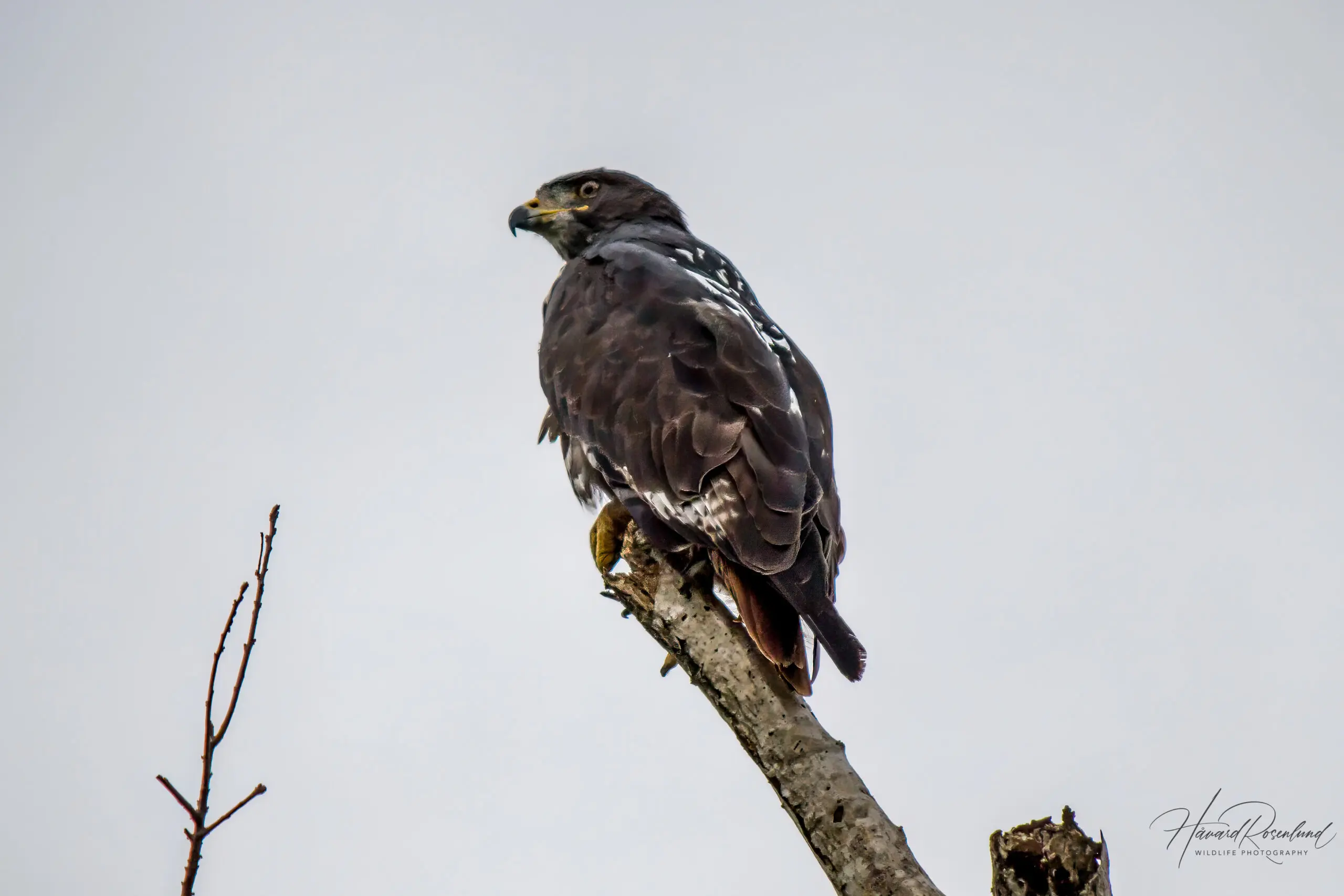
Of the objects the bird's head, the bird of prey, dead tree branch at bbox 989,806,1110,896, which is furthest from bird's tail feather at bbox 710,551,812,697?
the bird's head

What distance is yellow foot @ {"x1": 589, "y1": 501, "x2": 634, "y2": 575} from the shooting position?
5.24 m

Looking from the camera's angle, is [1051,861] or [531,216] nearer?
[1051,861]

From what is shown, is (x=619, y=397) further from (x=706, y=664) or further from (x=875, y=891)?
(x=875, y=891)

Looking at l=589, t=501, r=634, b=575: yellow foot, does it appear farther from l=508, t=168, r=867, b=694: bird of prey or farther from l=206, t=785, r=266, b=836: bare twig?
l=206, t=785, r=266, b=836: bare twig

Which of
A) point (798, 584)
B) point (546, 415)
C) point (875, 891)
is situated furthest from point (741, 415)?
point (875, 891)

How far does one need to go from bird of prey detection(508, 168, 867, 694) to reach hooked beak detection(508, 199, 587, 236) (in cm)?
109

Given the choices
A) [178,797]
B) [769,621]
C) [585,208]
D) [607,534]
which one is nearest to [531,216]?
[585,208]

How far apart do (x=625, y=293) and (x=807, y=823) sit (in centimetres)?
285

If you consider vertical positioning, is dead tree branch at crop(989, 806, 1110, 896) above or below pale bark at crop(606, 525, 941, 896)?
below

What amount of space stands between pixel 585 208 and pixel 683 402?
9.16 ft

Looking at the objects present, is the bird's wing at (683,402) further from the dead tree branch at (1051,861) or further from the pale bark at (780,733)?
the dead tree branch at (1051,861)

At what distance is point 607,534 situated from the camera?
17.3 feet

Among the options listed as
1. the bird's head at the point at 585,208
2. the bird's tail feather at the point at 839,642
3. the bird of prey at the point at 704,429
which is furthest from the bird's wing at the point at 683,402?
the bird's head at the point at 585,208

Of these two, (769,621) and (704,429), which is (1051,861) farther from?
(704,429)
